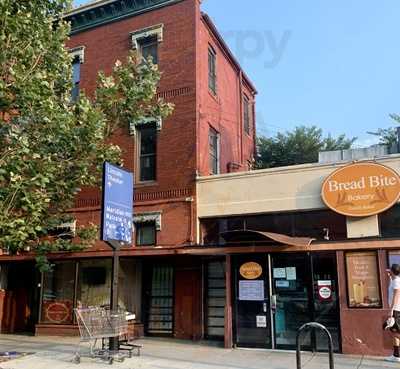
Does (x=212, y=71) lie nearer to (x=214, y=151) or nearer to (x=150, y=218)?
(x=214, y=151)

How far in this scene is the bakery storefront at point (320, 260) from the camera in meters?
11.4

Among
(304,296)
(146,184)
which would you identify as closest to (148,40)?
(146,184)

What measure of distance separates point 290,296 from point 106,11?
12671 mm

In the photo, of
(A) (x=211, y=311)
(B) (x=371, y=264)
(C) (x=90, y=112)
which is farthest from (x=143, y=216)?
(B) (x=371, y=264)

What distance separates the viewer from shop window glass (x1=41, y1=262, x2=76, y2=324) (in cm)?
1557

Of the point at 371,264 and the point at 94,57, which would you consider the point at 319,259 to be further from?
the point at 94,57

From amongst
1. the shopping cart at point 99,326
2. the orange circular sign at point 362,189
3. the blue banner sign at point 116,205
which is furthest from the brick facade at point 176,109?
the shopping cart at point 99,326

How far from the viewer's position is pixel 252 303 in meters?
12.3

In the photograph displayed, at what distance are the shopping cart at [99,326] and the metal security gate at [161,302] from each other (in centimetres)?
451

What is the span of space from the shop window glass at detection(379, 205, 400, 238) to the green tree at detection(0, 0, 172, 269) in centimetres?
676

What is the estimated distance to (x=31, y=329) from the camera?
665 inches

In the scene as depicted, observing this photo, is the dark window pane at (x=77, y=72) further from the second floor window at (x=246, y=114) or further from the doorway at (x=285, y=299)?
the doorway at (x=285, y=299)

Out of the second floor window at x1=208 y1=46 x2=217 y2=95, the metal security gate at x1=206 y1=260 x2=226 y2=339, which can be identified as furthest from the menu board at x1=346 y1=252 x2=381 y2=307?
the second floor window at x1=208 y1=46 x2=217 y2=95

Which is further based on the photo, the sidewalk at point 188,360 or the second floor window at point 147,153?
the second floor window at point 147,153
